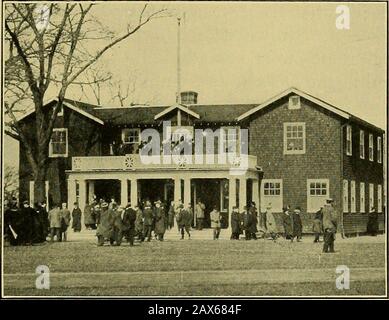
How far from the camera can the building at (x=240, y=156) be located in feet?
51.5

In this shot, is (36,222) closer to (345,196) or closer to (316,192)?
(316,192)

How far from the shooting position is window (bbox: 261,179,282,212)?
53.6 ft

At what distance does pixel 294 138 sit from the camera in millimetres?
16422

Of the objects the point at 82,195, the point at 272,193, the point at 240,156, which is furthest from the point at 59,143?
the point at 272,193

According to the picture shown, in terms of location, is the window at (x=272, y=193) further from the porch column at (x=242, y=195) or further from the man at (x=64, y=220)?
the man at (x=64, y=220)

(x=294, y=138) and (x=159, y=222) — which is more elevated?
(x=294, y=138)

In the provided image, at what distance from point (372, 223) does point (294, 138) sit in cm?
197

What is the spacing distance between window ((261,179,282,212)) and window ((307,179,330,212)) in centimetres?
51

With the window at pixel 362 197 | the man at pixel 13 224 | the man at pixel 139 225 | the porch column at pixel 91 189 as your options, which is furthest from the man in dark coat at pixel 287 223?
the man at pixel 13 224

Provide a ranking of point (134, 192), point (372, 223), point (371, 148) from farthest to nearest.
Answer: point (134, 192) < point (372, 223) < point (371, 148)

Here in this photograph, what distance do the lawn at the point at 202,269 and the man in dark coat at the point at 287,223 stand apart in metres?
0.23

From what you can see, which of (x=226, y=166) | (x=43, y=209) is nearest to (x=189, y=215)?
(x=226, y=166)

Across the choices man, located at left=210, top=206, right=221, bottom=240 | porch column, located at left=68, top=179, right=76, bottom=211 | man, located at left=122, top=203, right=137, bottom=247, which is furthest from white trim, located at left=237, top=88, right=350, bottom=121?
porch column, located at left=68, top=179, right=76, bottom=211
